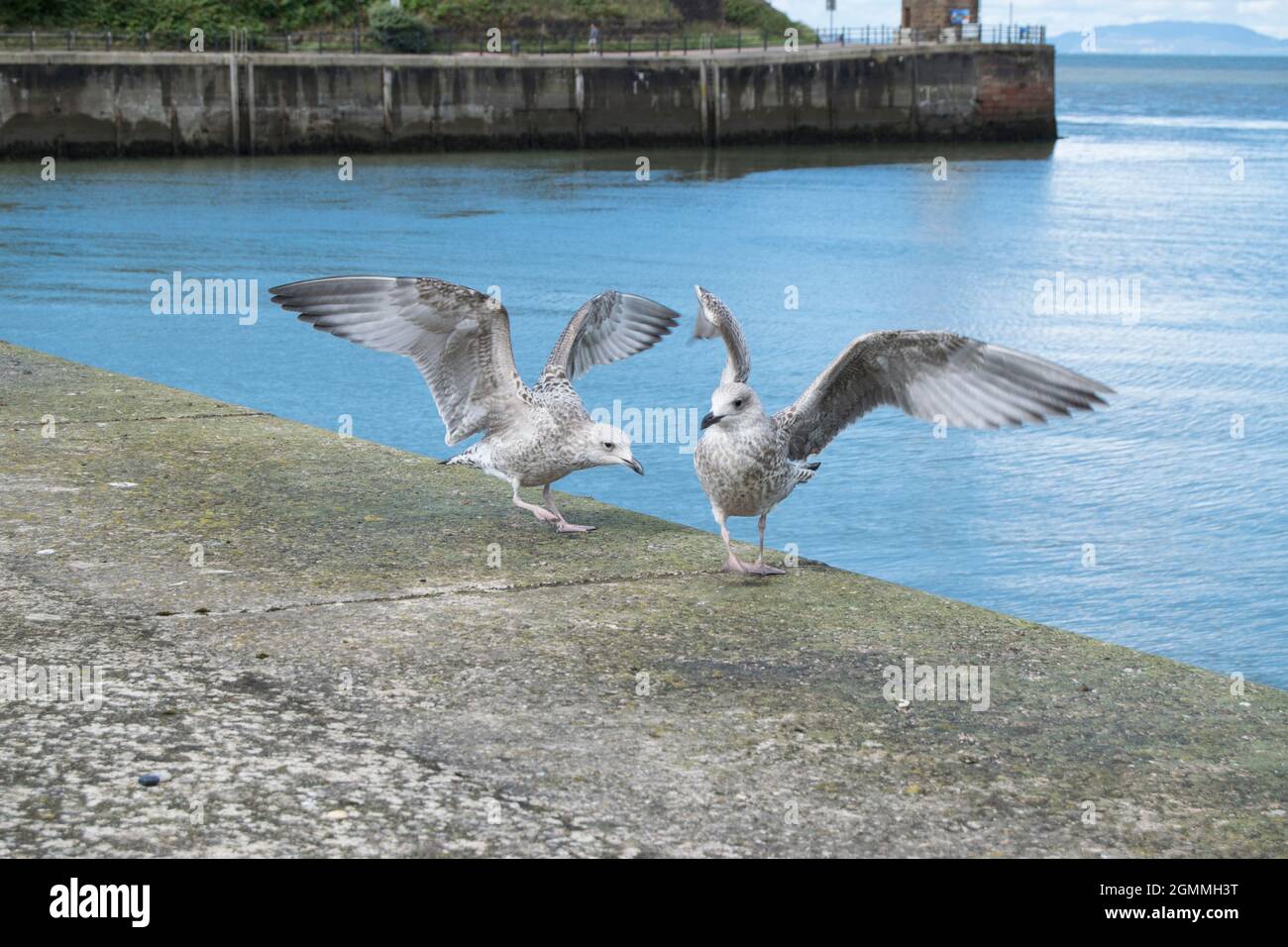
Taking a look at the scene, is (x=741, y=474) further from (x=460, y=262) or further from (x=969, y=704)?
(x=460, y=262)

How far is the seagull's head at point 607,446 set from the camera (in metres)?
5.95

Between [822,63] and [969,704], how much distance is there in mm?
48126

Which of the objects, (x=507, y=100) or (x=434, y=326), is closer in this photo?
(x=434, y=326)

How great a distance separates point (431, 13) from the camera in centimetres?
5191

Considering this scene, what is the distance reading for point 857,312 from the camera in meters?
19.8

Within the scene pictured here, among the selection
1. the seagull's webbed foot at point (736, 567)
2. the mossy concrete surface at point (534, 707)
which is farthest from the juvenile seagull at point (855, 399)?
the mossy concrete surface at point (534, 707)

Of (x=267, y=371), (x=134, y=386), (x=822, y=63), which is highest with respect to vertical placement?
(x=822, y=63)

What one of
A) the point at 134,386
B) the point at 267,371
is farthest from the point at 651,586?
the point at 267,371

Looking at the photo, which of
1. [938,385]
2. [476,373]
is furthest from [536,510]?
[938,385]

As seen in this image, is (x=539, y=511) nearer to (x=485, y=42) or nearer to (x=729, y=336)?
(x=729, y=336)

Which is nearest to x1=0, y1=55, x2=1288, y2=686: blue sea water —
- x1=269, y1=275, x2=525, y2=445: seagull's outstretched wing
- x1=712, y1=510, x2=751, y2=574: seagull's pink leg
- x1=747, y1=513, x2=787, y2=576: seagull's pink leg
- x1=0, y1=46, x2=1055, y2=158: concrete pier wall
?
x1=0, y1=46, x2=1055, y2=158: concrete pier wall

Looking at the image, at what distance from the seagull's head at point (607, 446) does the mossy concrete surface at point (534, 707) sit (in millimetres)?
306

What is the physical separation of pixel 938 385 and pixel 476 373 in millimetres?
1800

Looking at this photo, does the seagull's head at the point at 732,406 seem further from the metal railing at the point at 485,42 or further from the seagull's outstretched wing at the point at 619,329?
the metal railing at the point at 485,42
